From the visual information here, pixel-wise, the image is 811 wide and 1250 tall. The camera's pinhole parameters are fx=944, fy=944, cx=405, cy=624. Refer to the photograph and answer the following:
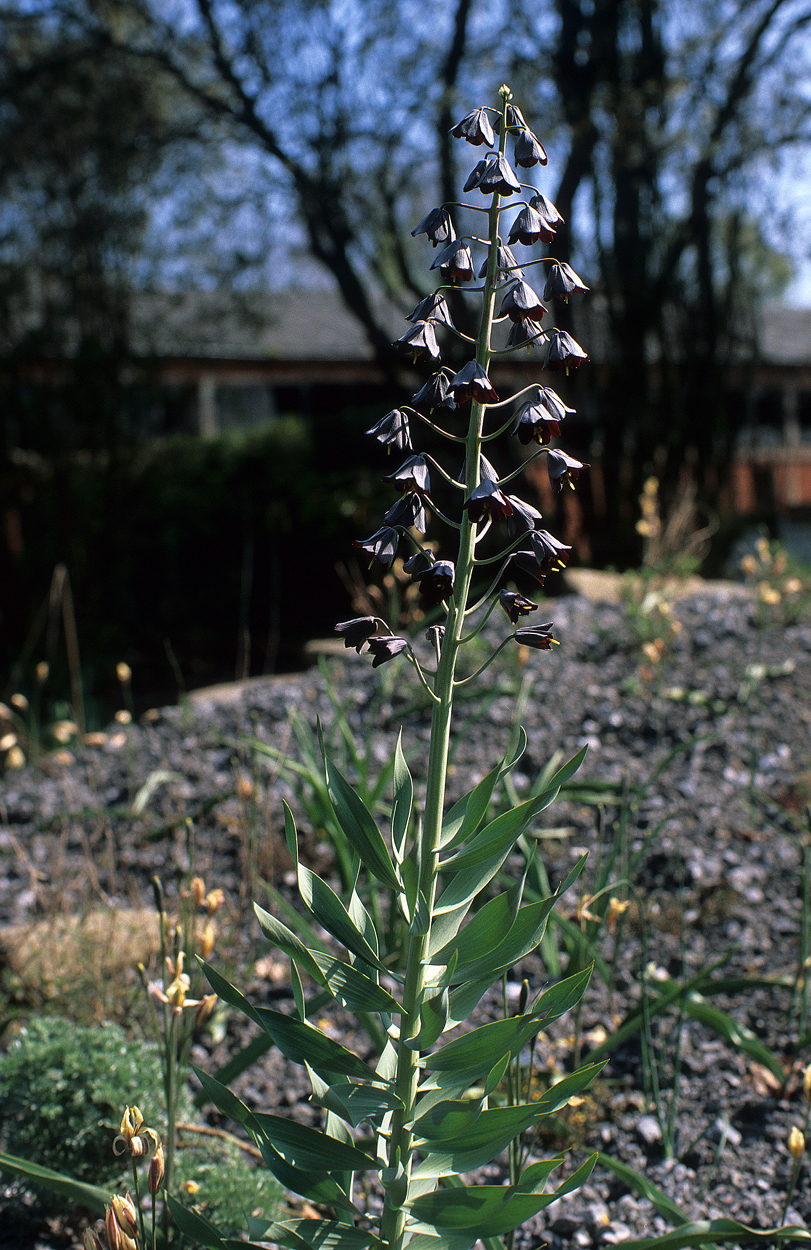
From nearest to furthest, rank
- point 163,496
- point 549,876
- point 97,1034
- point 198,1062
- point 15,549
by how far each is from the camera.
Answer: point 97,1034 < point 198,1062 < point 549,876 < point 15,549 < point 163,496

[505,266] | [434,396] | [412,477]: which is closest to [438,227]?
[505,266]

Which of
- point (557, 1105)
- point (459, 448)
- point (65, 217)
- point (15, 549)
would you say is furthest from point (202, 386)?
point (557, 1105)

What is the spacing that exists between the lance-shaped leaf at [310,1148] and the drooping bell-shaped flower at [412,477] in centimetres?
85

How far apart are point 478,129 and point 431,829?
93 cm

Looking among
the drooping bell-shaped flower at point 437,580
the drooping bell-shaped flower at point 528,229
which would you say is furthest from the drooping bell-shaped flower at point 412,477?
the drooping bell-shaped flower at point 528,229

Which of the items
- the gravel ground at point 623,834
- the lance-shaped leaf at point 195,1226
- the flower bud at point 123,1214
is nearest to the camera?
the flower bud at point 123,1214

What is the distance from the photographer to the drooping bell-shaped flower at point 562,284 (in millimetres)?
1247

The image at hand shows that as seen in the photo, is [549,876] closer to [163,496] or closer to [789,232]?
[163,496]

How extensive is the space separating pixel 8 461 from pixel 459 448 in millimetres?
4735

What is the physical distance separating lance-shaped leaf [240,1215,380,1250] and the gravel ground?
0.71 metres

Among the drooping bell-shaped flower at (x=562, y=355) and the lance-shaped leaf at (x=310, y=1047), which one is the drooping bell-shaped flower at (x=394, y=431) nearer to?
the drooping bell-shaped flower at (x=562, y=355)

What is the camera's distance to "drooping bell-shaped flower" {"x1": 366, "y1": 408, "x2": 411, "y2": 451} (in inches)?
49.2

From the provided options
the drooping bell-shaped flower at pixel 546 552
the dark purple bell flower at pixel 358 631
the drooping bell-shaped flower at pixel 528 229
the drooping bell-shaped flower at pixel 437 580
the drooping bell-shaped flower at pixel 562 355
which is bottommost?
the dark purple bell flower at pixel 358 631

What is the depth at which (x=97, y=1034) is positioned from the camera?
72.9 inches
